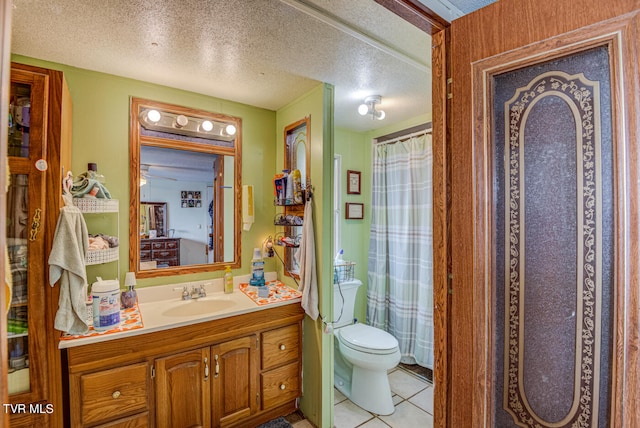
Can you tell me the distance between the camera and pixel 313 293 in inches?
80.0

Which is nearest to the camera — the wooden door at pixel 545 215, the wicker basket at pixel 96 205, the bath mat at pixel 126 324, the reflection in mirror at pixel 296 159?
the wooden door at pixel 545 215

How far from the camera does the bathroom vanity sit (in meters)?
1.47

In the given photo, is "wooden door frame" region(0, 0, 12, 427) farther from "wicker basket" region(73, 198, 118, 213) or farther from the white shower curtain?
the white shower curtain

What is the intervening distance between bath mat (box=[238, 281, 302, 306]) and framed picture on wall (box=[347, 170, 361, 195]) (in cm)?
124

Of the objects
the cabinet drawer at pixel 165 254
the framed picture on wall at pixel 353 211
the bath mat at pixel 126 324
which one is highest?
the framed picture on wall at pixel 353 211

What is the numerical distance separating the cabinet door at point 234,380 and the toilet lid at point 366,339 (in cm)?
77

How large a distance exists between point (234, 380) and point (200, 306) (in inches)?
21.4

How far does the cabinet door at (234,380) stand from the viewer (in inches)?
71.5

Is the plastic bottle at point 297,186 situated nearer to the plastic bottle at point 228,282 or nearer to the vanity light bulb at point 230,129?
the vanity light bulb at point 230,129

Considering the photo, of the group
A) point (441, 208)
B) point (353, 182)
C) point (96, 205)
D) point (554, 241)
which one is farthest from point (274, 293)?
point (554, 241)

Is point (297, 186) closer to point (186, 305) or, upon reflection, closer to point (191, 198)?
point (191, 198)

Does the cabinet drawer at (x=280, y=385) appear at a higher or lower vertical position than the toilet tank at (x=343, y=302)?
lower

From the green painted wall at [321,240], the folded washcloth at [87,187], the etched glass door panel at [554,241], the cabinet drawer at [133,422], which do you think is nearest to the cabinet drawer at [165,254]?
the folded washcloth at [87,187]

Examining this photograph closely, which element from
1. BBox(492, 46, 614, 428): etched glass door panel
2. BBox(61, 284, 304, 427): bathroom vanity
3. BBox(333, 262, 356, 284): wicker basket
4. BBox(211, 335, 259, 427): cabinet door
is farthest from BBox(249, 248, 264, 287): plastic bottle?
BBox(492, 46, 614, 428): etched glass door panel
